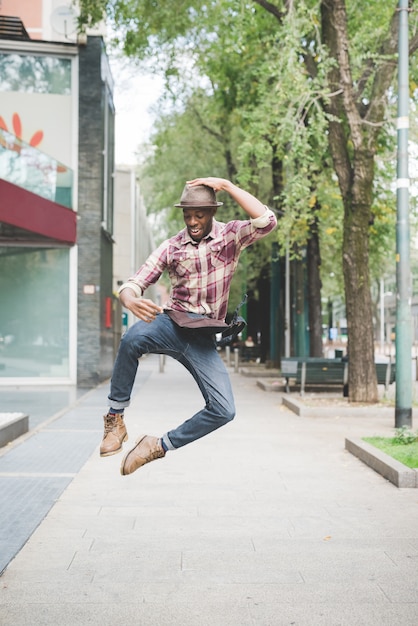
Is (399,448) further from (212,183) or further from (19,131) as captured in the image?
(19,131)

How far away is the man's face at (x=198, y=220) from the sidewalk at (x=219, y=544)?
76.9 inches

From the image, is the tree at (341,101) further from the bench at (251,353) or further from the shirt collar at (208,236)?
the bench at (251,353)

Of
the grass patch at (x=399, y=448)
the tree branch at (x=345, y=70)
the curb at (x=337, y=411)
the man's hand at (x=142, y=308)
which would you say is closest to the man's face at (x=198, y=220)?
the man's hand at (x=142, y=308)

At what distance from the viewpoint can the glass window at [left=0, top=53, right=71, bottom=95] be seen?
23.1 metres

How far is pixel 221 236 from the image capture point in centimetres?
484

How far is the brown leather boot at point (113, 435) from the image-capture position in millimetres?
4797

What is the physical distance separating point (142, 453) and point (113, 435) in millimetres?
205

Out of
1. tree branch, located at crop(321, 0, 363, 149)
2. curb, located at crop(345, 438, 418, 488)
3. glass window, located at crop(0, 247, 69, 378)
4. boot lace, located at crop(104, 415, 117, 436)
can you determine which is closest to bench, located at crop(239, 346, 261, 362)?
glass window, located at crop(0, 247, 69, 378)

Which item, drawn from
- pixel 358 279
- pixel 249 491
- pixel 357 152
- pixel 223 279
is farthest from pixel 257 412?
pixel 223 279

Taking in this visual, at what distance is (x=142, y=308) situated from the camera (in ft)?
14.9

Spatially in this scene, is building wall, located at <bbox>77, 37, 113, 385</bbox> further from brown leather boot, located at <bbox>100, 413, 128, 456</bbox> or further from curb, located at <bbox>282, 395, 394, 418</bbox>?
brown leather boot, located at <bbox>100, 413, 128, 456</bbox>

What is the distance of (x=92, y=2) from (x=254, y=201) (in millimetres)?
13887

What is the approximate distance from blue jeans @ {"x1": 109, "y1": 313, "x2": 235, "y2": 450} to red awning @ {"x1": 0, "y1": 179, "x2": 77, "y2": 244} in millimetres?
13499

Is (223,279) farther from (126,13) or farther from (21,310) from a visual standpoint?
(21,310)
